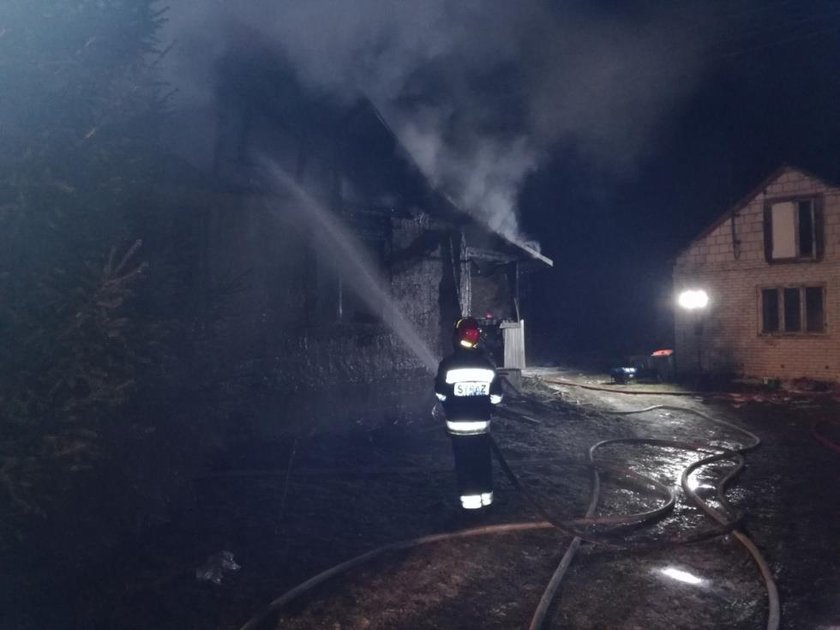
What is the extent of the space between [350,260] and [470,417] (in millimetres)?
4719

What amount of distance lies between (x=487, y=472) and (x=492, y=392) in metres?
0.81

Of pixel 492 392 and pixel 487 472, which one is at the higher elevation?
pixel 492 392

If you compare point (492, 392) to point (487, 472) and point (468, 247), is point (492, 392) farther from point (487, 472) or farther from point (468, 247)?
point (468, 247)

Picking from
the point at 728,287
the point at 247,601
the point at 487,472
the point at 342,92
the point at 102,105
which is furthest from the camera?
Result: the point at 728,287

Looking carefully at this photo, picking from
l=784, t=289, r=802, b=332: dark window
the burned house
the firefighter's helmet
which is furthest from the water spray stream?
l=784, t=289, r=802, b=332: dark window

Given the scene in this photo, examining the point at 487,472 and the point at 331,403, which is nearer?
the point at 487,472

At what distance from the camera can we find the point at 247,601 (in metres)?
4.22

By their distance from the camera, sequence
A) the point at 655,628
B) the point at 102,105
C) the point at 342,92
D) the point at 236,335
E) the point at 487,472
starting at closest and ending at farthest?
the point at 655,628
the point at 102,105
the point at 487,472
the point at 236,335
the point at 342,92

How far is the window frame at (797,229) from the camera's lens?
16.7 meters

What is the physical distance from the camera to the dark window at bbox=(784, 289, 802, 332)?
56.1 ft

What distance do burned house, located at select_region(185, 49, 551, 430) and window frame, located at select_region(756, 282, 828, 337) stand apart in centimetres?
1085

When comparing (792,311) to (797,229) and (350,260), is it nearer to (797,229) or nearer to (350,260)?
(797,229)

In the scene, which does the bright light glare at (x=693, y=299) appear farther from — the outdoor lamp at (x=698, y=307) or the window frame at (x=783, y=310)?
the window frame at (x=783, y=310)

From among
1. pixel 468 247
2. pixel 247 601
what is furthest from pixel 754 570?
pixel 468 247
